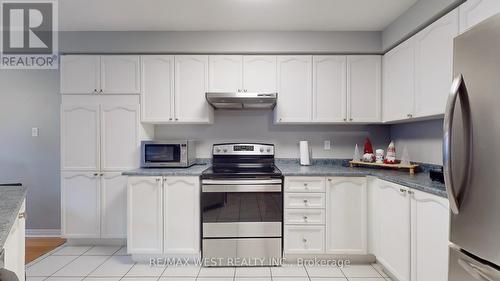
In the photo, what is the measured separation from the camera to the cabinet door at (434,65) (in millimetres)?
1745

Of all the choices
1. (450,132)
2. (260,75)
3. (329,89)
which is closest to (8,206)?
(450,132)

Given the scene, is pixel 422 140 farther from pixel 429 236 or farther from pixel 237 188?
pixel 237 188

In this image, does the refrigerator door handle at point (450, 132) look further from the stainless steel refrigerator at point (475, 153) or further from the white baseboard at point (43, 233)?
the white baseboard at point (43, 233)

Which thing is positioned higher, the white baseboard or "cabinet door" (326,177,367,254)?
"cabinet door" (326,177,367,254)

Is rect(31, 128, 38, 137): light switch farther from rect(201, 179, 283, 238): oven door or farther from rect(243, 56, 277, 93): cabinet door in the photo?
rect(243, 56, 277, 93): cabinet door

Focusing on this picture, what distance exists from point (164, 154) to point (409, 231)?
2215 millimetres

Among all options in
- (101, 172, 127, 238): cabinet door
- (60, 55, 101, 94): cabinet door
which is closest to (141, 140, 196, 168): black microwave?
(101, 172, 127, 238): cabinet door

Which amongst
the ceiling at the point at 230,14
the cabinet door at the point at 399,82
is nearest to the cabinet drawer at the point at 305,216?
the cabinet door at the point at 399,82

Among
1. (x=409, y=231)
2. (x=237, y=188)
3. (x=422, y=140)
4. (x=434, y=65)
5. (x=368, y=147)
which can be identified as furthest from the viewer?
(x=368, y=147)

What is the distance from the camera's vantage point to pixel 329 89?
2.67 meters

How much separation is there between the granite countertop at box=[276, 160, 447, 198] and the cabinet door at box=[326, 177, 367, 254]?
12 cm

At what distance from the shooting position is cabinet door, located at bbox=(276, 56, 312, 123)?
2.67 metres

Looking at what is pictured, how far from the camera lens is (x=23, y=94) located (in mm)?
3018

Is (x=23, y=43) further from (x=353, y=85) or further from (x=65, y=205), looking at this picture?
(x=353, y=85)
